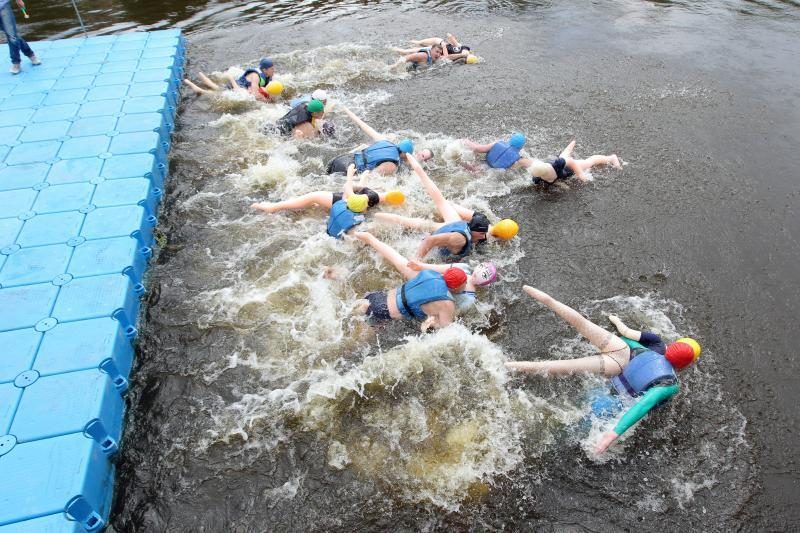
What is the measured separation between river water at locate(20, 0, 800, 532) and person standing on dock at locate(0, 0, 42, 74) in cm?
387

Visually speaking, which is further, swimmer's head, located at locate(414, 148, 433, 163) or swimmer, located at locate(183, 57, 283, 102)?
swimmer, located at locate(183, 57, 283, 102)

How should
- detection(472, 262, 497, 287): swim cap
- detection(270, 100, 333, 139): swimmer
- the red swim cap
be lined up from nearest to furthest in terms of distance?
the red swim cap, detection(472, 262, 497, 287): swim cap, detection(270, 100, 333, 139): swimmer

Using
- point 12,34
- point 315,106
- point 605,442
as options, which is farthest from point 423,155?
point 12,34

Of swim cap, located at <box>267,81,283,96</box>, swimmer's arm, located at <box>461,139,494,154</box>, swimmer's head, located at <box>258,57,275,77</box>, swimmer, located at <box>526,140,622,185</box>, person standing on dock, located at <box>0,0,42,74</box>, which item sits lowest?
swimmer, located at <box>526,140,622,185</box>

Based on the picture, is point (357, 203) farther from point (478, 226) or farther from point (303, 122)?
point (303, 122)

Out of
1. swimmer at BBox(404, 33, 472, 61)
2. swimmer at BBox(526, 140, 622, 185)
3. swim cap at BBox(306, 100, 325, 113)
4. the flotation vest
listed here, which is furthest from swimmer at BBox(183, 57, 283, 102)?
swimmer at BBox(526, 140, 622, 185)

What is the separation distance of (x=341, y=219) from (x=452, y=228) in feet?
5.18

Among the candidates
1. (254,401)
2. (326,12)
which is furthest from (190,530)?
(326,12)

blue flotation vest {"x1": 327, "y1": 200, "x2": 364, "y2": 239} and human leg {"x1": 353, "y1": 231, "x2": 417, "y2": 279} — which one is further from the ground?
blue flotation vest {"x1": 327, "y1": 200, "x2": 364, "y2": 239}

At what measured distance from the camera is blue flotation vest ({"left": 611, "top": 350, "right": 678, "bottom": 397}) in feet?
15.6

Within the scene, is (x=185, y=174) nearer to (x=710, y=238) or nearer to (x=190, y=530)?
(x=190, y=530)

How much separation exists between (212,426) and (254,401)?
0.45 meters

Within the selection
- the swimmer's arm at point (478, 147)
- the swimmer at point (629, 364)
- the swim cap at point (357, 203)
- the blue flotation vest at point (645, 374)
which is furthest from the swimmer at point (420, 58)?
the blue flotation vest at point (645, 374)

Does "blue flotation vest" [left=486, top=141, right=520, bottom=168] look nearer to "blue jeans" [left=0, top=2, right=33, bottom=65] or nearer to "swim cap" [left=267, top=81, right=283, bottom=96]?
"swim cap" [left=267, top=81, right=283, bottom=96]
